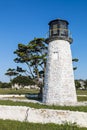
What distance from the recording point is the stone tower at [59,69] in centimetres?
1739

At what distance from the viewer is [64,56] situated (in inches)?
700

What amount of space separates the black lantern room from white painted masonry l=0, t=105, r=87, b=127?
26.4 feet

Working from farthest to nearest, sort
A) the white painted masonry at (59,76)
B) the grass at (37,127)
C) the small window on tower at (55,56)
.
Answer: the small window on tower at (55,56), the white painted masonry at (59,76), the grass at (37,127)

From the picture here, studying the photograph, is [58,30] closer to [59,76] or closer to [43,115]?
[59,76]

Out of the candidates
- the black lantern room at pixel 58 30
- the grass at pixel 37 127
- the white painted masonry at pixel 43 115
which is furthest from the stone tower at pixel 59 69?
the grass at pixel 37 127

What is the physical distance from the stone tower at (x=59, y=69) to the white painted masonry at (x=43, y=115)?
19.0 feet

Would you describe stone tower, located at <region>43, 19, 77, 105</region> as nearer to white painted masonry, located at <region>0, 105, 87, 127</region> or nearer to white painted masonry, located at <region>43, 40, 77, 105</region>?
white painted masonry, located at <region>43, 40, 77, 105</region>

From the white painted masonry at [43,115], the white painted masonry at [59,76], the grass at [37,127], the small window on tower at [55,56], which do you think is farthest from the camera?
the small window on tower at [55,56]

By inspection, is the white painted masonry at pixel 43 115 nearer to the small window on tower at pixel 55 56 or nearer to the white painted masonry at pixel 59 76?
the white painted masonry at pixel 59 76

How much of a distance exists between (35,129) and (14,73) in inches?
733

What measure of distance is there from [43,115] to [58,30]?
29.2ft

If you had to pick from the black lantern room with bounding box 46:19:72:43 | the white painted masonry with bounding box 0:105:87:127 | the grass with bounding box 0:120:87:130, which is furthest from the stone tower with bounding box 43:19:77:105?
the grass with bounding box 0:120:87:130

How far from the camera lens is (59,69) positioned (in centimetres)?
1747

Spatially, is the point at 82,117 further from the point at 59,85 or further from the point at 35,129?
the point at 59,85
